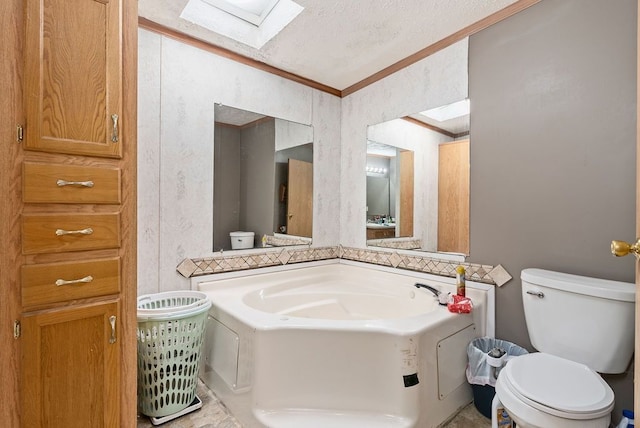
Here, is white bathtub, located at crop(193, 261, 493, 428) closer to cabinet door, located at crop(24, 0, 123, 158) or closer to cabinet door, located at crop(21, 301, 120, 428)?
cabinet door, located at crop(21, 301, 120, 428)

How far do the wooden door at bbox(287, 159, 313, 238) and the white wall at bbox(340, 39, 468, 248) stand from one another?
37cm

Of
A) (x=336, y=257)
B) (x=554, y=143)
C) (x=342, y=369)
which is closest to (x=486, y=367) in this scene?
(x=342, y=369)

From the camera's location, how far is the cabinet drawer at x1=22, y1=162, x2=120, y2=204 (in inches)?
41.8

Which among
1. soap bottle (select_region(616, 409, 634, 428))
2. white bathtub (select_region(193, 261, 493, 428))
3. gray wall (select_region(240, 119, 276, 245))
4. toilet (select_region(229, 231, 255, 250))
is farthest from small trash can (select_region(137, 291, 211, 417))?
soap bottle (select_region(616, 409, 634, 428))

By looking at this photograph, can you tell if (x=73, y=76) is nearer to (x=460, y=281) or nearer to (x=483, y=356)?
(x=460, y=281)

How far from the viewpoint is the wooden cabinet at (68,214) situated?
1031 millimetres

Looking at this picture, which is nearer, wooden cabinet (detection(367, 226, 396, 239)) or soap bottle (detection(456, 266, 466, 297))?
soap bottle (detection(456, 266, 466, 297))

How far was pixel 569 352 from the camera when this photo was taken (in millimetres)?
1464

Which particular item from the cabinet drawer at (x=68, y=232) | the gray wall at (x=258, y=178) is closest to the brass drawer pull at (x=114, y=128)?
the cabinet drawer at (x=68, y=232)

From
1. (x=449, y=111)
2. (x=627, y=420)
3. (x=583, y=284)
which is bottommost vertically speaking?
(x=627, y=420)

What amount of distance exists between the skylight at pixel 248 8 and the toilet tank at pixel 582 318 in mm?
2288

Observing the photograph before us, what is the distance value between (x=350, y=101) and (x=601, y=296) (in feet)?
7.63

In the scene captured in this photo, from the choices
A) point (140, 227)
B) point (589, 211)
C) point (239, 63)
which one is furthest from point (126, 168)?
point (589, 211)

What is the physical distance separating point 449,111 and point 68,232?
2.27m
